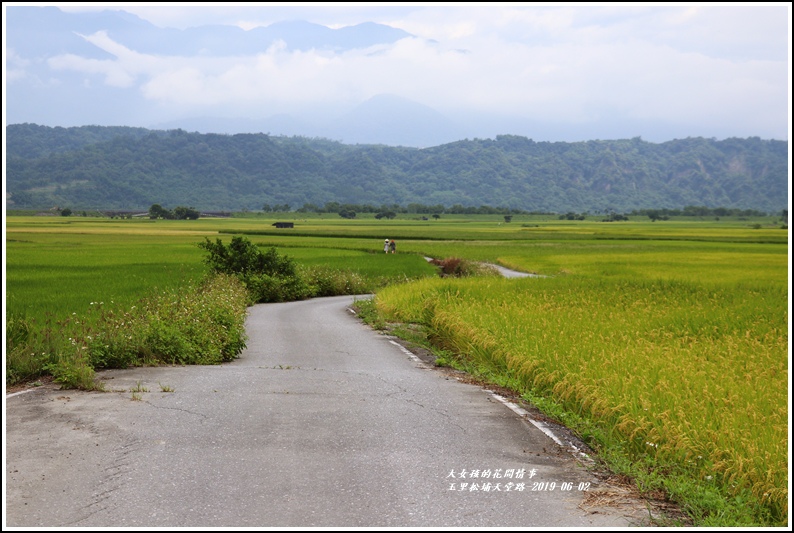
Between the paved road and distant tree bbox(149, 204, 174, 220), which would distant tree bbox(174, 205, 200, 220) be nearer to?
distant tree bbox(149, 204, 174, 220)

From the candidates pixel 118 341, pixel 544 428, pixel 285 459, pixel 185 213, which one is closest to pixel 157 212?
pixel 185 213

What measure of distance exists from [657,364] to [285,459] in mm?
6886

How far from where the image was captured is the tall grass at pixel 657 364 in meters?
8.57

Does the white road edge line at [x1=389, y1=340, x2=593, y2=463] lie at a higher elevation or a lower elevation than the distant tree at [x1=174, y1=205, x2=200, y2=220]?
lower

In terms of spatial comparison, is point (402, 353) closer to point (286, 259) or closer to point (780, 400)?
point (780, 400)

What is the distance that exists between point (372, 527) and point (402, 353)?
13.3 m

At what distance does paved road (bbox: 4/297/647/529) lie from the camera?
7008 millimetres

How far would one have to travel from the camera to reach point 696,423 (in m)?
9.44

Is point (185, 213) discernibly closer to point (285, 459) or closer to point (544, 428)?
point (544, 428)

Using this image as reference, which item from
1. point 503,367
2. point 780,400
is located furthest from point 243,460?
point 503,367

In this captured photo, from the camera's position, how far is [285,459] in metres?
8.59

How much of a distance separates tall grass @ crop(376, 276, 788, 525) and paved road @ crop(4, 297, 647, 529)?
1.18 m

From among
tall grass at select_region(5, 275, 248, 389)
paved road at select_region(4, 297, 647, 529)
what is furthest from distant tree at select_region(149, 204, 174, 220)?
paved road at select_region(4, 297, 647, 529)

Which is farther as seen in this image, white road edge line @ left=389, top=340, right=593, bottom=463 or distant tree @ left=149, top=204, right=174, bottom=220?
distant tree @ left=149, top=204, right=174, bottom=220
